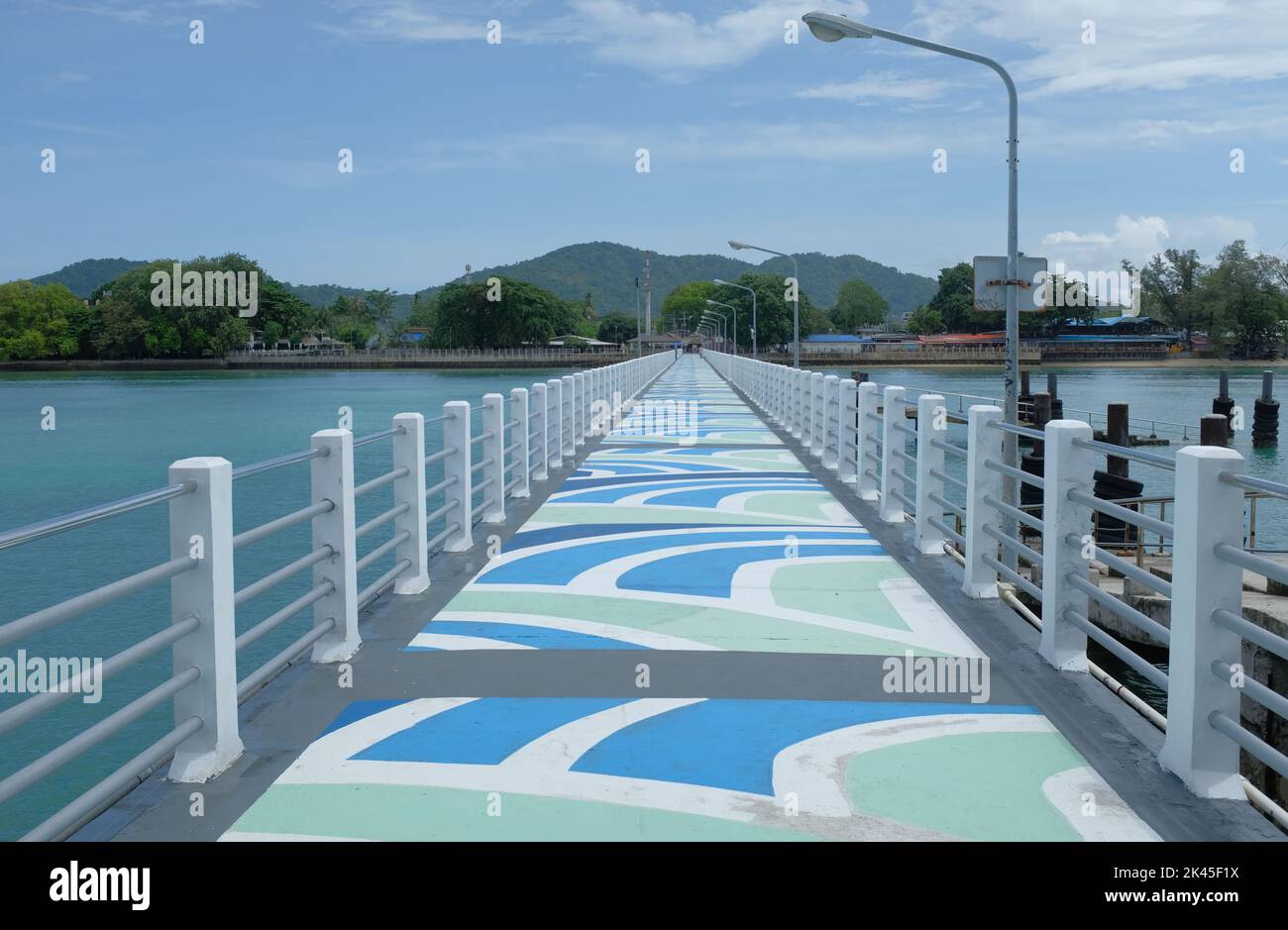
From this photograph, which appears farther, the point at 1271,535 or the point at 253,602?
the point at 1271,535

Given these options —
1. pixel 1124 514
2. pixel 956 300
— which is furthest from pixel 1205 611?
pixel 956 300

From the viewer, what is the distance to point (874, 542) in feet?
33.8

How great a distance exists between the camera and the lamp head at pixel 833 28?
635 inches

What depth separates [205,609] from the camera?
4684 millimetres

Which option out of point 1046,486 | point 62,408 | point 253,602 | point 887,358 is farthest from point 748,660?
point 887,358

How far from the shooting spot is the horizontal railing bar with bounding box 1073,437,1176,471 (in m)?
5.00

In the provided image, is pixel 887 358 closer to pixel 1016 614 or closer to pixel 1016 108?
pixel 1016 108

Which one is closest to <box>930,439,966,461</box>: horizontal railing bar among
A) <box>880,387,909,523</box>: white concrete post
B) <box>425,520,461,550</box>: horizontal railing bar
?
<box>880,387,909,523</box>: white concrete post

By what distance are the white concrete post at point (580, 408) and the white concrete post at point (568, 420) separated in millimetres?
411

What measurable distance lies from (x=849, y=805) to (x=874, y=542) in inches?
236

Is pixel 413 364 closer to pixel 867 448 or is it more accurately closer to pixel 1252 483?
pixel 867 448

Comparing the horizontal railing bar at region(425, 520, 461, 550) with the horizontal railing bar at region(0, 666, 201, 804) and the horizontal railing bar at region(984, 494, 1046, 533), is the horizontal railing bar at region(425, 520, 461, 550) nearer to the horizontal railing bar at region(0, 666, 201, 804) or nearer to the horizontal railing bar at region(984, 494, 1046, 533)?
the horizontal railing bar at region(984, 494, 1046, 533)
